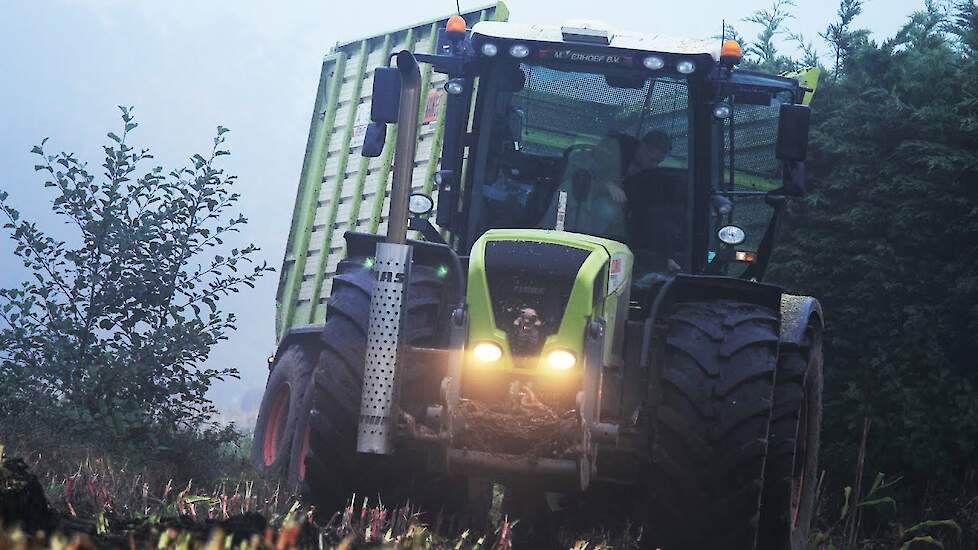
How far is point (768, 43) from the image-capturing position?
21719 mm

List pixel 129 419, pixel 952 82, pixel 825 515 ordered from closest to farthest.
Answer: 1. pixel 129 419
2. pixel 825 515
3. pixel 952 82

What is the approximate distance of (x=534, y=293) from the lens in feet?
20.0

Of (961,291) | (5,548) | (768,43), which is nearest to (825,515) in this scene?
(961,291)

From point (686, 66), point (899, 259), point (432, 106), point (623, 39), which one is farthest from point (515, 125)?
point (899, 259)

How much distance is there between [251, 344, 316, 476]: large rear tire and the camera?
339 inches

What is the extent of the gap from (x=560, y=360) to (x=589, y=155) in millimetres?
1616

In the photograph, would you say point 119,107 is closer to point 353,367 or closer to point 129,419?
point 129,419

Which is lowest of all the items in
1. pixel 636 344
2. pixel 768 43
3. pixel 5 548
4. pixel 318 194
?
pixel 5 548

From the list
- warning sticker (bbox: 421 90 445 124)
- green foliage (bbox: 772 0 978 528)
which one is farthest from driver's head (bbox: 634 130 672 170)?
green foliage (bbox: 772 0 978 528)

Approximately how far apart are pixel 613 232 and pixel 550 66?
1.00 meters

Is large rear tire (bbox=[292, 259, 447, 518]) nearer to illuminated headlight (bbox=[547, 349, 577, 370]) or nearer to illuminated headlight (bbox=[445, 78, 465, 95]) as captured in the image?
illuminated headlight (bbox=[547, 349, 577, 370])

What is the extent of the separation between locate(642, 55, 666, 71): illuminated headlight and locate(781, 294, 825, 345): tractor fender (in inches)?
56.0

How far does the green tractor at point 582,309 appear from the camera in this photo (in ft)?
19.5

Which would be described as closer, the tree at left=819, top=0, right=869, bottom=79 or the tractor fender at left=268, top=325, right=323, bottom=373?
the tractor fender at left=268, top=325, right=323, bottom=373
